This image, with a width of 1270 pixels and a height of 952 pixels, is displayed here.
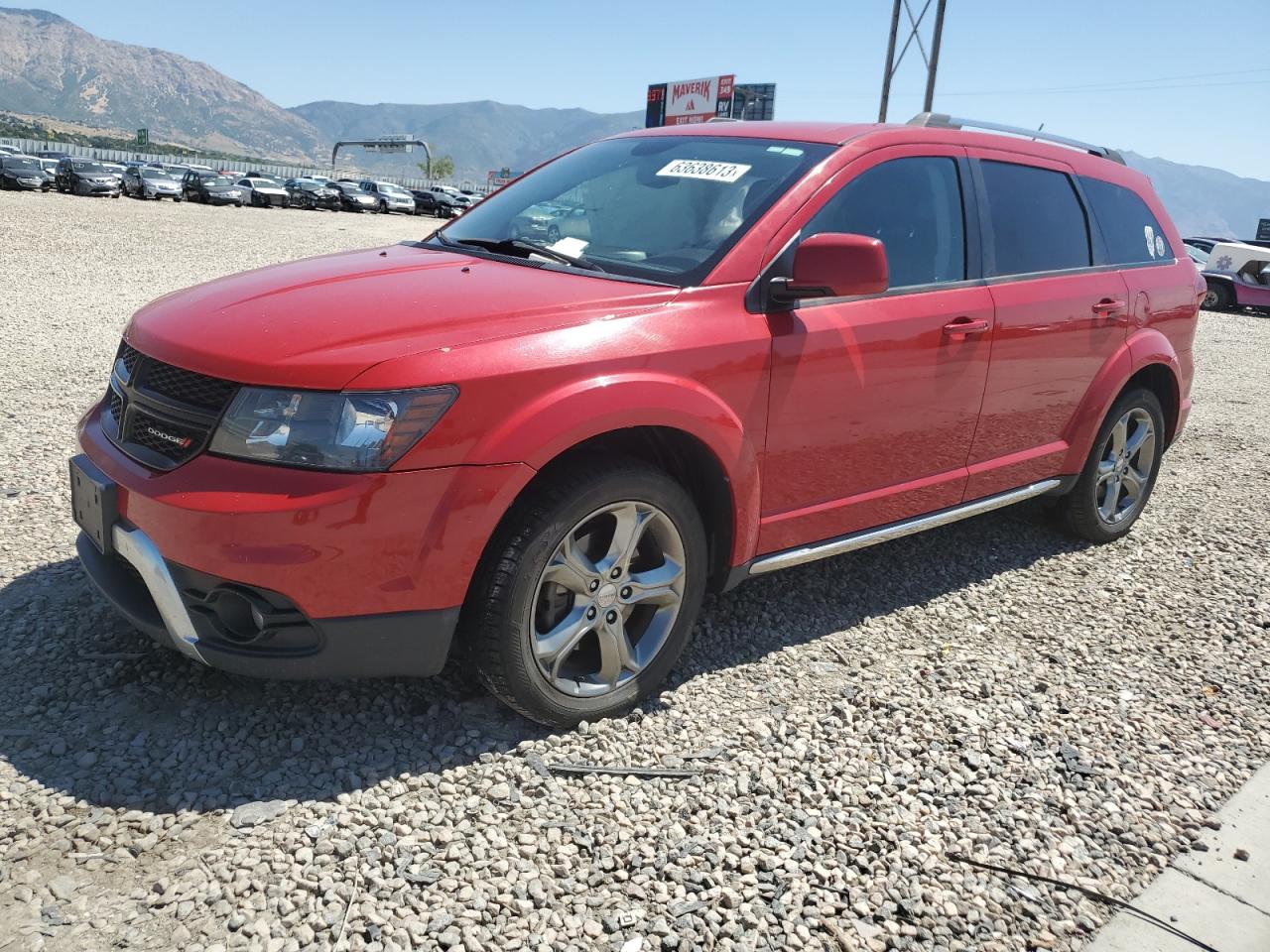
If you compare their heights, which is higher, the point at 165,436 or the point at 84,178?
the point at 84,178

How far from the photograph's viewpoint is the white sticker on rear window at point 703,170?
3.53 metres

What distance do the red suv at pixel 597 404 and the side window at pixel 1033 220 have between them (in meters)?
0.02

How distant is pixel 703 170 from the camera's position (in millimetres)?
3602

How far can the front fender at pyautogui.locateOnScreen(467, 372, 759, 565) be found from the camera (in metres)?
2.60

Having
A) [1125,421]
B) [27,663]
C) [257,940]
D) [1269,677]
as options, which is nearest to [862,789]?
Answer: [257,940]

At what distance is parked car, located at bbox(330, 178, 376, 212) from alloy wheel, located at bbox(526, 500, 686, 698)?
44908 millimetres

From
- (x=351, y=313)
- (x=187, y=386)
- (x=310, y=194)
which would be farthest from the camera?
(x=310, y=194)

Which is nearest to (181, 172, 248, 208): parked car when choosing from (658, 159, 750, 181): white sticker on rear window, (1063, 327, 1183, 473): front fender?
(658, 159, 750, 181): white sticker on rear window

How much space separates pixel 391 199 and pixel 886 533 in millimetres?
46360

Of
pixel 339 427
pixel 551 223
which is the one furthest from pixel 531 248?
pixel 339 427

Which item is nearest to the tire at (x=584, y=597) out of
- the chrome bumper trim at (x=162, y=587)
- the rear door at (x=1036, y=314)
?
the chrome bumper trim at (x=162, y=587)

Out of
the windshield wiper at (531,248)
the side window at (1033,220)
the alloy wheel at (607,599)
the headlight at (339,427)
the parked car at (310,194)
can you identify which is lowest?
the alloy wheel at (607,599)

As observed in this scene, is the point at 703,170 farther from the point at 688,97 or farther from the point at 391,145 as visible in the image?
the point at 391,145

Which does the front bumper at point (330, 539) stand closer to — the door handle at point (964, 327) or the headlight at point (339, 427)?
the headlight at point (339, 427)
